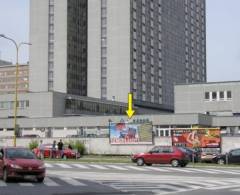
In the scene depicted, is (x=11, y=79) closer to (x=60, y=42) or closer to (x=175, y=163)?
(x=60, y=42)

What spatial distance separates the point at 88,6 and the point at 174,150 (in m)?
111

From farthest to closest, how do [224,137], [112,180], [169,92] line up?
[169,92] → [224,137] → [112,180]

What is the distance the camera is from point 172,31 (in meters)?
163

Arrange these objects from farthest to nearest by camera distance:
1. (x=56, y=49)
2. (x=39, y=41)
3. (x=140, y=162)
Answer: (x=39, y=41) < (x=56, y=49) < (x=140, y=162)

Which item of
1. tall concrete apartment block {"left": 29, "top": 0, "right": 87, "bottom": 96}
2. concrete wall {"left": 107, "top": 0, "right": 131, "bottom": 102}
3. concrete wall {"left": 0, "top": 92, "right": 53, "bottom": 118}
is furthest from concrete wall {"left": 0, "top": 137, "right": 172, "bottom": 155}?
tall concrete apartment block {"left": 29, "top": 0, "right": 87, "bottom": 96}

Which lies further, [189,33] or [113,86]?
[189,33]

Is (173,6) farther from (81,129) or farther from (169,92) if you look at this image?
(81,129)

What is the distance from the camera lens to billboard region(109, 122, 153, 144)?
57.2 m

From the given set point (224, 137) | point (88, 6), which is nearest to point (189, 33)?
point (88, 6)

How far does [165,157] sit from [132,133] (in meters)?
18.8

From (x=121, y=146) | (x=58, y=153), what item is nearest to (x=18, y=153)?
(x=58, y=153)

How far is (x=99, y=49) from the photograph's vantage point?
470 feet

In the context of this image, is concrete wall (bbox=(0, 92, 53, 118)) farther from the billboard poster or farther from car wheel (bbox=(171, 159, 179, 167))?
car wheel (bbox=(171, 159, 179, 167))

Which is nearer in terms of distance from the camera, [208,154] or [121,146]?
[208,154]
